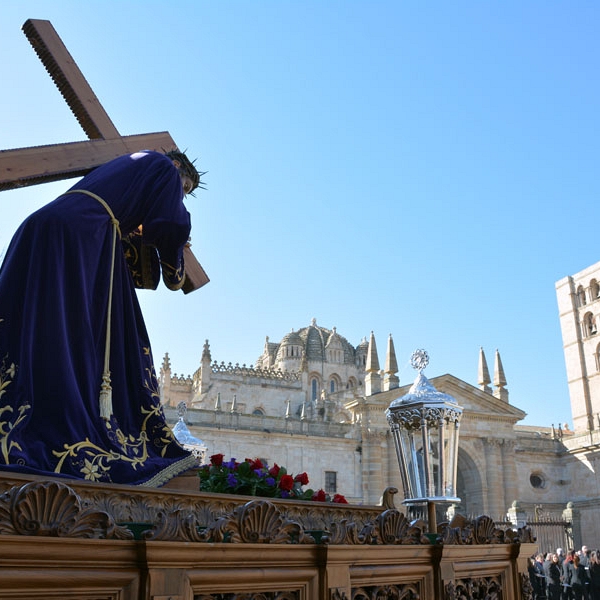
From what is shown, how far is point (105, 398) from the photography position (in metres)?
3.08

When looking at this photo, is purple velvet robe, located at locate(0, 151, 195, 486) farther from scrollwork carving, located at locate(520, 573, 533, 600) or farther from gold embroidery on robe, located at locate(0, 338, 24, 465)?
scrollwork carving, located at locate(520, 573, 533, 600)

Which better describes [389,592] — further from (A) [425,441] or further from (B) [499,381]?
(B) [499,381]

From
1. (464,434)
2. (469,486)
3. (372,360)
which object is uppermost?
(372,360)

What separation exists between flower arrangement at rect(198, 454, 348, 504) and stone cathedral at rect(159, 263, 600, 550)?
62.3 ft

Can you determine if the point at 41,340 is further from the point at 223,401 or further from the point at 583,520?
the point at 223,401

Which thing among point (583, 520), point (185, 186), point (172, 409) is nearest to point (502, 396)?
point (583, 520)

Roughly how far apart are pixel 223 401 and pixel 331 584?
42.1 metres

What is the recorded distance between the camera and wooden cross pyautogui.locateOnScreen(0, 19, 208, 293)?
12.8 feet

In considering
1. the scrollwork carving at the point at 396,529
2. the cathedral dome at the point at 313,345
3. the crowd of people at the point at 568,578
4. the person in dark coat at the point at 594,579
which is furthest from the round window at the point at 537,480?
the scrollwork carving at the point at 396,529

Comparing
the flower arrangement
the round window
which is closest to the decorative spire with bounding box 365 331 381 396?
the round window

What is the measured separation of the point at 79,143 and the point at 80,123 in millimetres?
465

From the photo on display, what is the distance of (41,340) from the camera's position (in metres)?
2.96

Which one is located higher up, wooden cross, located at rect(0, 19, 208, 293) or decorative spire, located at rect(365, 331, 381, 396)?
decorative spire, located at rect(365, 331, 381, 396)

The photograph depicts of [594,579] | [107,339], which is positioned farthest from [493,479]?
[107,339]
